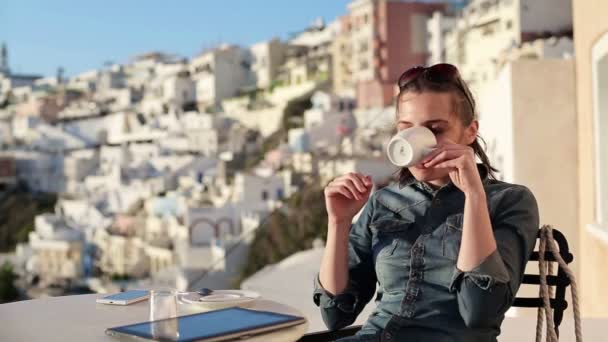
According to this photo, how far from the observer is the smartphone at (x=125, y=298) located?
1.89 metres

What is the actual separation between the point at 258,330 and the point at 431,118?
53 centimetres

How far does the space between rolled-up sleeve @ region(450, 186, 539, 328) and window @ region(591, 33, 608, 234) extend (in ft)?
7.34

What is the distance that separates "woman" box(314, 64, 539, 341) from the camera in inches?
60.1

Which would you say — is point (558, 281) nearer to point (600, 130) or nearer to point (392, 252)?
point (392, 252)

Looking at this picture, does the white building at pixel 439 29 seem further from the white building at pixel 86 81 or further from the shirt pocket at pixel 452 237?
the white building at pixel 86 81

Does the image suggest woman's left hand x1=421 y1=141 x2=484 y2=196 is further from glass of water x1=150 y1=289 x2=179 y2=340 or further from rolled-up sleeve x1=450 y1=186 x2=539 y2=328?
glass of water x1=150 y1=289 x2=179 y2=340

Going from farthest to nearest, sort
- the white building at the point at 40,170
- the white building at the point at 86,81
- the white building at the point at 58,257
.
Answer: the white building at the point at 86,81
the white building at the point at 40,170
the white building at the point at 58,257

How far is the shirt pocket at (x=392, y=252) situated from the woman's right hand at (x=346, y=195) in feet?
0.24

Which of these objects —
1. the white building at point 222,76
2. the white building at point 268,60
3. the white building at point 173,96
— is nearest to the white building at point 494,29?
the white building at point 268,60

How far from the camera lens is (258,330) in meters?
1.52

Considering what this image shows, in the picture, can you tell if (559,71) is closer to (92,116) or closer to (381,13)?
(381,13)

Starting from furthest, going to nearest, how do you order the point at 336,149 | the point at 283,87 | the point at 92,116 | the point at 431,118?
1. the point at 92,116
2. the point at 283,87
3. the point at 336,149
4. the point at 431,118

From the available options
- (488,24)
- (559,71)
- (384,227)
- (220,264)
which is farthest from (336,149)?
(384,227)

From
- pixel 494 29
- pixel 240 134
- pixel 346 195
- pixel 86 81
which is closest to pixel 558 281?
pixel 346 195
